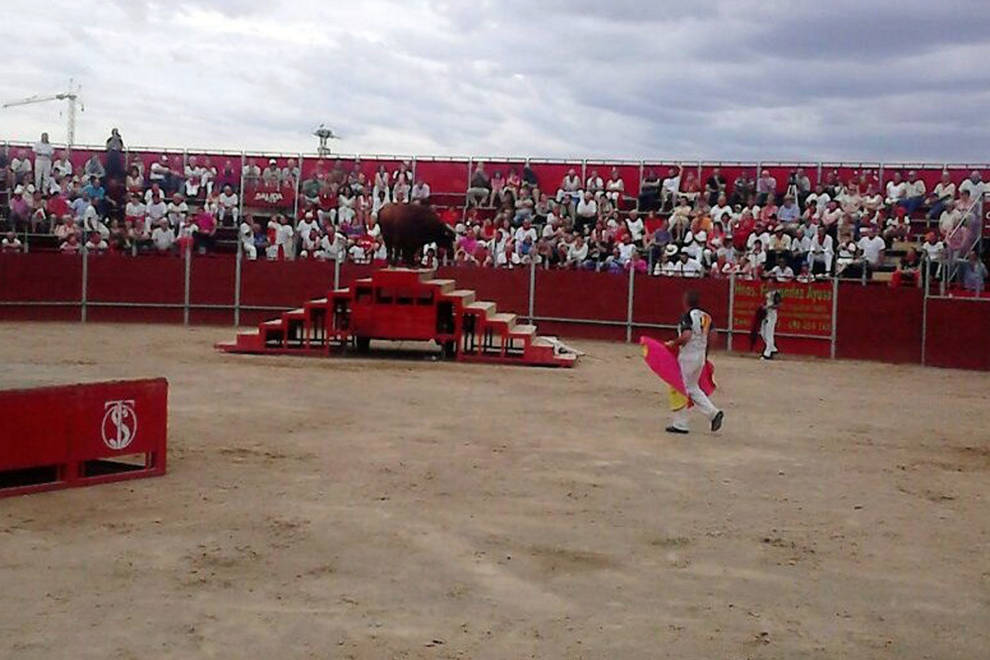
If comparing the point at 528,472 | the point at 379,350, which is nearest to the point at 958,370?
the point at 379,350

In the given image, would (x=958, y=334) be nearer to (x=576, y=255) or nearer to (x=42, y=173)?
(x=576, y=255)

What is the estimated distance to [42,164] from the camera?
88.4 feet

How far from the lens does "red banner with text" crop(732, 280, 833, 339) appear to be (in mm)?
21719

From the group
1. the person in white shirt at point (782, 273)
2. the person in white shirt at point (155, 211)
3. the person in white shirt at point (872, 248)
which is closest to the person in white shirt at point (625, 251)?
the person in white shirt at point (782, 273)

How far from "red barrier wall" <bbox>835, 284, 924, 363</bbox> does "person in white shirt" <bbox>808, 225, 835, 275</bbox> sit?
941 mm

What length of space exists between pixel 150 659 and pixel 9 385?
164 inches

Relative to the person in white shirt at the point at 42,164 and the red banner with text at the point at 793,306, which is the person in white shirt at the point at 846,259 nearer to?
the red banner with text at the point at 793,306

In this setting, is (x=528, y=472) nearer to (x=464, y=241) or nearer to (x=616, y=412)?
(x=616, y=412)

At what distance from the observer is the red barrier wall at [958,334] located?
66.4ft

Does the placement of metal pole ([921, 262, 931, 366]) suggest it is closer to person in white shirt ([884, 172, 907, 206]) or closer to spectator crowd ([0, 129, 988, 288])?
spectator crowd ([0, 129, 988, 288])

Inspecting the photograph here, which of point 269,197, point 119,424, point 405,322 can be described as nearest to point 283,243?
point 269,197

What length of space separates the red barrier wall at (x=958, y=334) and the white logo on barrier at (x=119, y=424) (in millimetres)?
16188

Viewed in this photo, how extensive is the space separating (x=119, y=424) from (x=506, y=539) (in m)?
3.06

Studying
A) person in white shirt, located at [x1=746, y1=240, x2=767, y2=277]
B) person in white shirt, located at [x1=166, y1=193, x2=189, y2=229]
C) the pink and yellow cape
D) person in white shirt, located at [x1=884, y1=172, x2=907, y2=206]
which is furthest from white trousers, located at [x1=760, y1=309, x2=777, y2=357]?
person in white shirt, located at [x1=166, y1=193, x2=189, y2=229]
